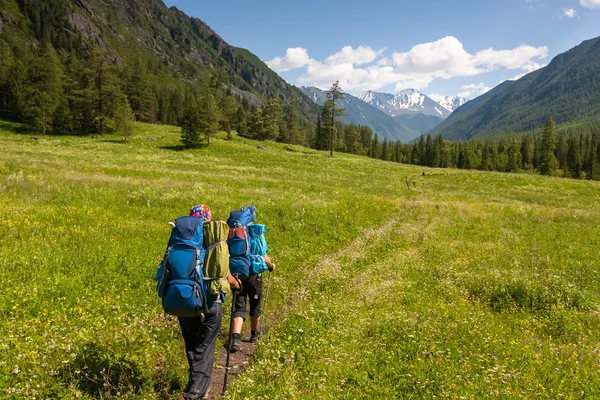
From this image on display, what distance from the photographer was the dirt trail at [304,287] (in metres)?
6.26

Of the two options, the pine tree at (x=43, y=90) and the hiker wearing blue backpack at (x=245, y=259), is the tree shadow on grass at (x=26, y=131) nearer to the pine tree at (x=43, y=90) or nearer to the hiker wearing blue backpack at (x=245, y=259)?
the pine tree at (x=43, y=90)

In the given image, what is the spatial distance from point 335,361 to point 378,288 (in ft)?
13.7

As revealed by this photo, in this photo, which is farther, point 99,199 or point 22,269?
point 99,199

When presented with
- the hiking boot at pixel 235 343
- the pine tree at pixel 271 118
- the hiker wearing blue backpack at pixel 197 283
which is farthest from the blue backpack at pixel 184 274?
the pine tree at pixel 271 118

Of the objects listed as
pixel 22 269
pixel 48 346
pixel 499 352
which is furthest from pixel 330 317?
pixel 22 269

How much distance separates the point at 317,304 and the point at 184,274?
16.4 ft

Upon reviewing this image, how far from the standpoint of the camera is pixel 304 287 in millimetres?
10375

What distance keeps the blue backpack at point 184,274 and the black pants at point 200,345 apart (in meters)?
0.35

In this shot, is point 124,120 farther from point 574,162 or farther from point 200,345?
point 574,162

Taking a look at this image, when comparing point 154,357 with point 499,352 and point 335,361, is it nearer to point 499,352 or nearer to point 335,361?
point 335,361

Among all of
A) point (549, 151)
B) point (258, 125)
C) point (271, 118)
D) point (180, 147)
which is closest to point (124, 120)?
point (180, 147)

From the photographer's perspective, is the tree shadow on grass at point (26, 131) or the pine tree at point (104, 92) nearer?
the tree shadow on grass at point (26, 131)

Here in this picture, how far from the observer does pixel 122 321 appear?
23.1 ft

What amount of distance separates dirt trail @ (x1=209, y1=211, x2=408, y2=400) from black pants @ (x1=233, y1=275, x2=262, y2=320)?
0.81m
